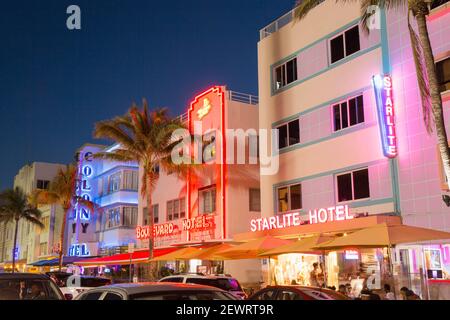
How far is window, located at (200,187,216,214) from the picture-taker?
30.1 m

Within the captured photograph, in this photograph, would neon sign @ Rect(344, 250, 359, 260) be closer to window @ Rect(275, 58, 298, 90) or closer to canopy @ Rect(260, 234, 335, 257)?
canopy @ Rect(260, 234, 335, 257)

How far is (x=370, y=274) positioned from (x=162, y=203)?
1792cm

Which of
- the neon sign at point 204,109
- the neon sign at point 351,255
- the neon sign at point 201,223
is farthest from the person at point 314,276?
the neon sign at point 204,109

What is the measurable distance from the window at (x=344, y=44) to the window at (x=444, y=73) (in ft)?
13.7

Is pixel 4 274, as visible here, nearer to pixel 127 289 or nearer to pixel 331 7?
pixel 127 289

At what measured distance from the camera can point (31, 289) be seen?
11430mm

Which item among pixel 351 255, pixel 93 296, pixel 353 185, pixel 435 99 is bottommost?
pixel 93 296

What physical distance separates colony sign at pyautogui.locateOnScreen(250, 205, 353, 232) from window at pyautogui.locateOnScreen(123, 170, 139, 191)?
71.7 feet

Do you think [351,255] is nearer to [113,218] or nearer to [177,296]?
[177,296]

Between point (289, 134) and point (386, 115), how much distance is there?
6.67 meters

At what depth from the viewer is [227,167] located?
95.9 ft

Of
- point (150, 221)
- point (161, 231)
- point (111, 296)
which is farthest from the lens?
point (161, 231)

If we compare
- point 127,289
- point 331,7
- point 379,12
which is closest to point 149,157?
point 331,7

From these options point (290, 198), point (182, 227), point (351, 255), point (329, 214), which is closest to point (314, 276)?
point (351, 255)
